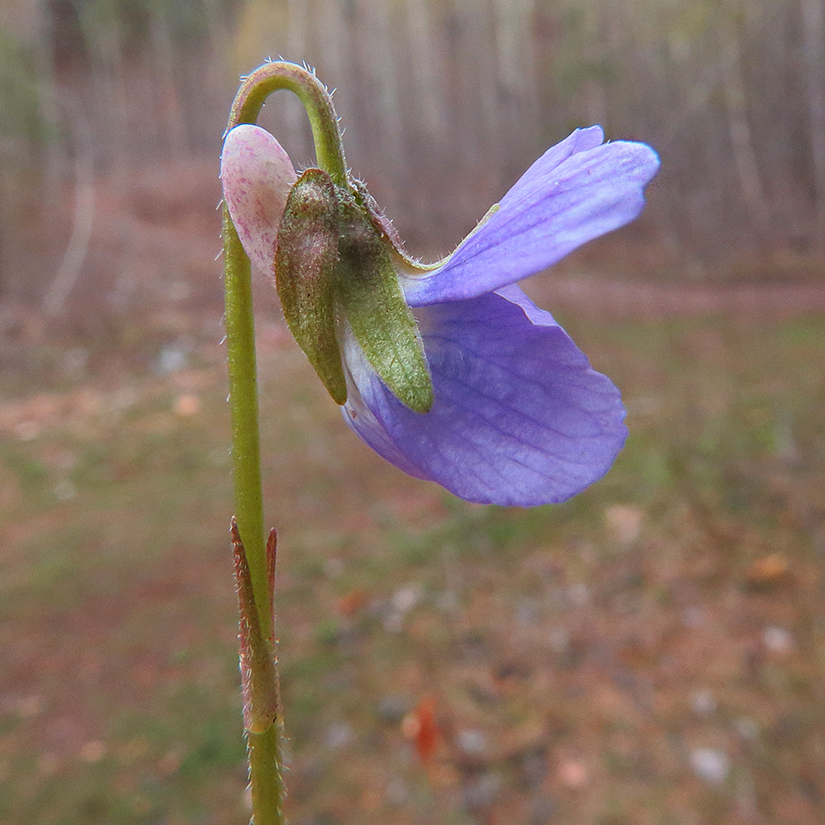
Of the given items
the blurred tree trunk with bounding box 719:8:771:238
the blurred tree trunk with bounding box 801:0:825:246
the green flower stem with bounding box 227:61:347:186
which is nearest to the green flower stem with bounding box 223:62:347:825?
the green flower stem with bounding box 227:61:347:186

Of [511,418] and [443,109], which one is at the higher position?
[443,109]

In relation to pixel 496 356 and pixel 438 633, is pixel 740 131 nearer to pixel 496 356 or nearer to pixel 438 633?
pixel 438 633

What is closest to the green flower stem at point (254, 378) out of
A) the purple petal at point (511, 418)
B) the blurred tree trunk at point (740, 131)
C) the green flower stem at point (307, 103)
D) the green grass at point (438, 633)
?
the green flower stem at point (307, 103)

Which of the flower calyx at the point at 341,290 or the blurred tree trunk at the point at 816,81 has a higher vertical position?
the blurred tree trunk at the point at 816,81

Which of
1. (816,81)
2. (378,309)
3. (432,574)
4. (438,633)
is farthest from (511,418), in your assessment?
→ (816,81)

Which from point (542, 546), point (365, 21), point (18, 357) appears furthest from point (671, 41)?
point (542, 546)

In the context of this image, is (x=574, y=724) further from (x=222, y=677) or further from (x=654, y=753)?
(x=222, y=677)

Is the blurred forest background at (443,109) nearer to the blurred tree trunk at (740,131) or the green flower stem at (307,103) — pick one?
the blurred tree trunk at (740,131)
